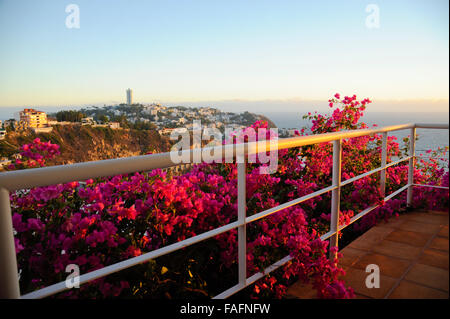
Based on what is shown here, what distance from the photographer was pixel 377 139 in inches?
171

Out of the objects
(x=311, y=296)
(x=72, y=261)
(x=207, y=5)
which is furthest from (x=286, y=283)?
(x=207, y=5)

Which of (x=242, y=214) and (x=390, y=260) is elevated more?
(x=242, y=214)

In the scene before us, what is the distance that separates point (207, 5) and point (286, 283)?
710 centimetres

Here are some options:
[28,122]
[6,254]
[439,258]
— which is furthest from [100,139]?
[439,258]

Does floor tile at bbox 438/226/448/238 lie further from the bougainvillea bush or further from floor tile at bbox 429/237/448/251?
the bougainvillea bush

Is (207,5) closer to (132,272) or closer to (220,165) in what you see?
(220,165)

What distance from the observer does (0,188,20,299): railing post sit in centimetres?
79

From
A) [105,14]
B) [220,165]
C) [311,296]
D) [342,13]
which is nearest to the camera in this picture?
[311,296]

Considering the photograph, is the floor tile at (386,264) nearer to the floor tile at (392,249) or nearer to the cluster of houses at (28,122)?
the floor tile at (392,249)

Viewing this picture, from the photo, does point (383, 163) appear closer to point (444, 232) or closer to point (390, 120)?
point (390, 120)

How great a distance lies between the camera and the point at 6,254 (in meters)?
0.80

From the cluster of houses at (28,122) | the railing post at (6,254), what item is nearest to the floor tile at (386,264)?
the railing post at (6,254)

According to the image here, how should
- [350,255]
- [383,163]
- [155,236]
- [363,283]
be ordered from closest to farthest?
[155,236], [363,283], [350,255], [383,163]

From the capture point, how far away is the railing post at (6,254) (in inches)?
31.2
